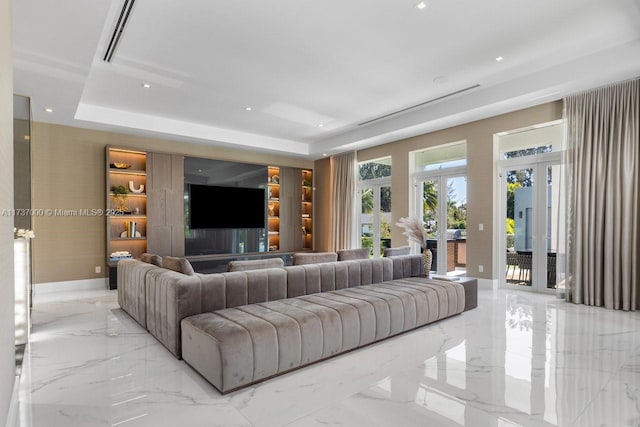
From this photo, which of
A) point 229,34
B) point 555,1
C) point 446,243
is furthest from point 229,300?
point 446,243

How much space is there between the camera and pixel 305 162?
9031 millimetres

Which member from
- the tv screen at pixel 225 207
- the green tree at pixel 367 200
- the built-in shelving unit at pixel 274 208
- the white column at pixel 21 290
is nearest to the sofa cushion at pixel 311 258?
the white column at pixel 21 290

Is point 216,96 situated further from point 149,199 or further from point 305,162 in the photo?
point 305,162

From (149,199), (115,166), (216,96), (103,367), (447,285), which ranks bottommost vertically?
(103,367)

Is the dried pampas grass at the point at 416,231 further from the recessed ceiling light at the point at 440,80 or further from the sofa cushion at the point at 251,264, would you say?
the sofa cushion at the point at 251,264

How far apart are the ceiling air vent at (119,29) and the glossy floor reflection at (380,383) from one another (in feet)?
9.53

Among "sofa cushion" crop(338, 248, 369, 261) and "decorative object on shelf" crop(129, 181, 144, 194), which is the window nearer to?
"sofa cushion" crop(338, 248, 369, 261)

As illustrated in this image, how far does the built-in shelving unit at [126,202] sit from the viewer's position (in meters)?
6.18

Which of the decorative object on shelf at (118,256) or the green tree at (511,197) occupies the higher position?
the green tree at (511,197)

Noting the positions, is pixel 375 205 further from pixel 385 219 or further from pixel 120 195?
pixel 120 195

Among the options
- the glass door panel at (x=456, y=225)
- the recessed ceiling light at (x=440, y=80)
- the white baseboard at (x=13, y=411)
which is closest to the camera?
the white baseboard at (x=13, y=411)

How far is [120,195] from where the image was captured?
6.26m

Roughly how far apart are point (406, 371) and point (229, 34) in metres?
3.48

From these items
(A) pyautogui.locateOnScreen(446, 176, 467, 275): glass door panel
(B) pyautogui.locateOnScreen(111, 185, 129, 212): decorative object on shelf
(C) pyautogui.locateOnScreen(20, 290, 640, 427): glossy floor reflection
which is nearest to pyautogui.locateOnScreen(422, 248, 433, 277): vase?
(C) pyautogui.locateOnScreen(20, 290, 640, 427): glossy floor reflection
